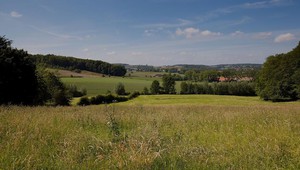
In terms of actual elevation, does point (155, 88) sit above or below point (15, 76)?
below

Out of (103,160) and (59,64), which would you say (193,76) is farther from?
(103,160)

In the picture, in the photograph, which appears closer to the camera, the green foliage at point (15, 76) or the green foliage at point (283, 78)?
the green foliage at point (15, 76)

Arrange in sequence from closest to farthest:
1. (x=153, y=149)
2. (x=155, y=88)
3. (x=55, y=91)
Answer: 1. (x=153, y=149)
2. (x=55, y=91)
3. (x=155, y=88)

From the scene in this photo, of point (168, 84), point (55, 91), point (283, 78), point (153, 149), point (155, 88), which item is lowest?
point (155, 88)

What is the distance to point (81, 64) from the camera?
505ft

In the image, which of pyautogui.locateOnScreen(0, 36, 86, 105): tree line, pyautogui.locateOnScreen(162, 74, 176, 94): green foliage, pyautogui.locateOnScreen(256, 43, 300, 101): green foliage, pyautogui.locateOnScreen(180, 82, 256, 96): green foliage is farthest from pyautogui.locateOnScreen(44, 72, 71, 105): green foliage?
pyautogui.locateOnScreen(180, 82, 256, 96): green foliage

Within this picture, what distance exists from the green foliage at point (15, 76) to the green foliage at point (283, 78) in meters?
52.4

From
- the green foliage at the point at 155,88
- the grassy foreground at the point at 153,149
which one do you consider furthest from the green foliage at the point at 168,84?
the grassy foreground at the point at 153,149

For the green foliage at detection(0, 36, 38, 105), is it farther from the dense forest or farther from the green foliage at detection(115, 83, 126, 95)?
the dense forest

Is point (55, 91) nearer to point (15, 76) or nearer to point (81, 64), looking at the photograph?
point (15, 76)

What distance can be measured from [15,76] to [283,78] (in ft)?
185

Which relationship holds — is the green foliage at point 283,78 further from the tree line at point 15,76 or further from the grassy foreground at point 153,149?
the grassy foreground at point 153,149

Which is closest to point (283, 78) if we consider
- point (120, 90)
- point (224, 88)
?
point (224, 88)

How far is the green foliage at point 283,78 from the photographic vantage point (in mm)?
63969
